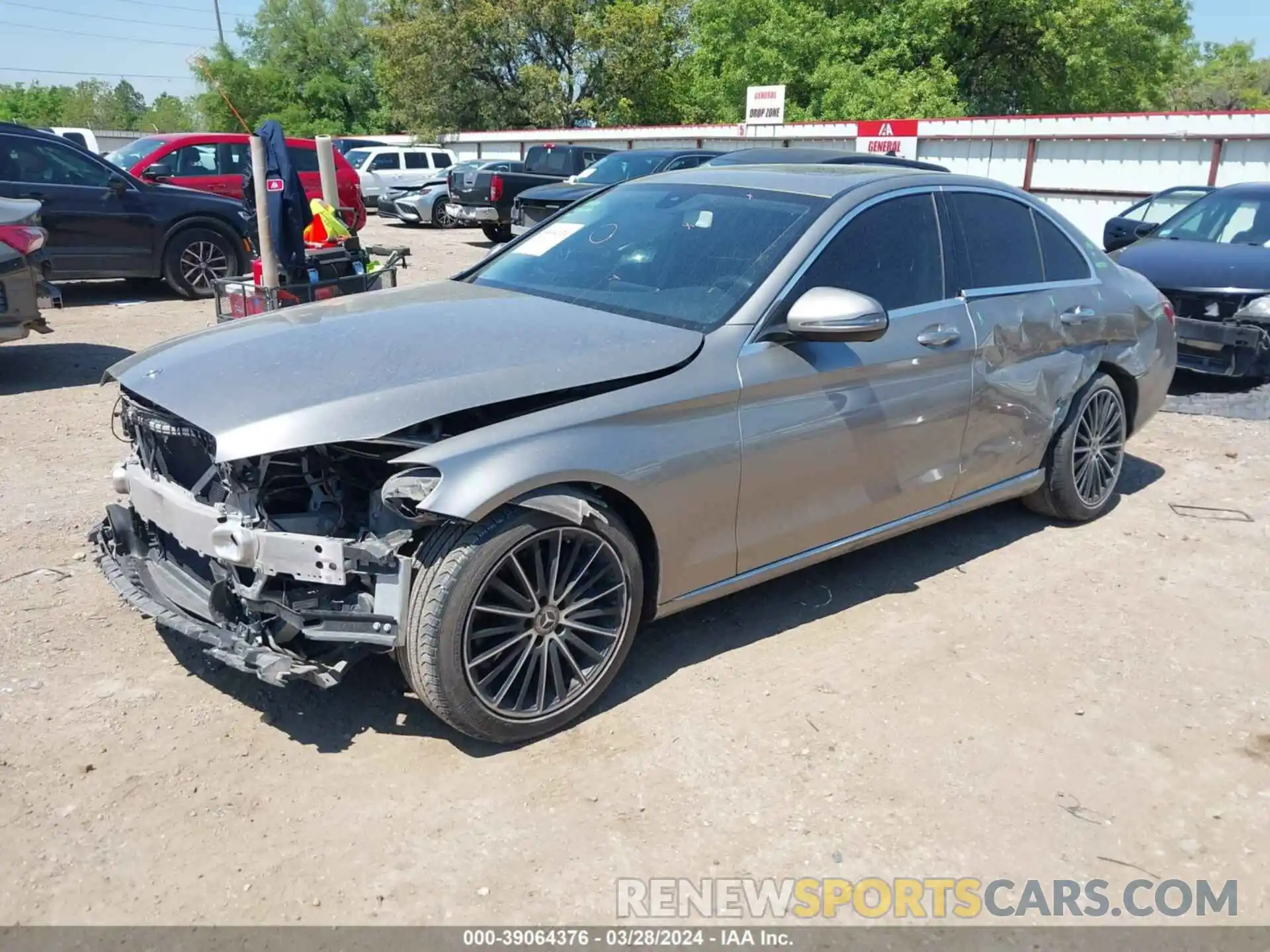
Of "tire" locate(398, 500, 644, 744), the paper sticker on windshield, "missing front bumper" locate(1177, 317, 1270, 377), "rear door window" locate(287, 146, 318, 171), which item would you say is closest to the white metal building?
"rear door window" locate(287, 146, 318, 171)

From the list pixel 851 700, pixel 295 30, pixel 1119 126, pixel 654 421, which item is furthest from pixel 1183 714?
pixel 295 30

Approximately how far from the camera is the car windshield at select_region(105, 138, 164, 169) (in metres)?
15.3

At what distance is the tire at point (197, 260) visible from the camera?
11.7m

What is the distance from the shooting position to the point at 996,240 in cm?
486

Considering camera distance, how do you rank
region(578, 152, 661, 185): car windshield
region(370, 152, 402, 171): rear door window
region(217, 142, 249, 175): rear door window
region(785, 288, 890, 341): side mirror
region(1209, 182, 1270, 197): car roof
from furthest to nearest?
region(370, 152, 402, 171): rear door window < region(217, 142, 249, 175): rear door window < region(578, 152, 661, 185): car windshield < region(1209, 182, 1270, 197): car roof < region(785, 288, 890, 341): side mirror

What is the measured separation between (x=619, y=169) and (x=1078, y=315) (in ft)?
37.4

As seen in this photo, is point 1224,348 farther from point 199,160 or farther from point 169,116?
point 169,116

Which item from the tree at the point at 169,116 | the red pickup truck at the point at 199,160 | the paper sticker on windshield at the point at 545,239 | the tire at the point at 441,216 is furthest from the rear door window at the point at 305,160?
the tree at the point at 169,116

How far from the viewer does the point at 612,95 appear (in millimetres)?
41781

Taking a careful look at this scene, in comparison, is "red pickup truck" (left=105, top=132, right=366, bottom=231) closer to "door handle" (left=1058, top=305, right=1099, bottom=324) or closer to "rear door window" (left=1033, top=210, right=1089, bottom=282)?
"rear door window" (left=1033, top=210, right=1089, bottom=282)

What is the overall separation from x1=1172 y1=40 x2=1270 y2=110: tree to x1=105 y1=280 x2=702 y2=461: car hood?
7980 cm

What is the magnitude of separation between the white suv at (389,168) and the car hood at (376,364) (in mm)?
22559

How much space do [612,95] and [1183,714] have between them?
41.3 metres
